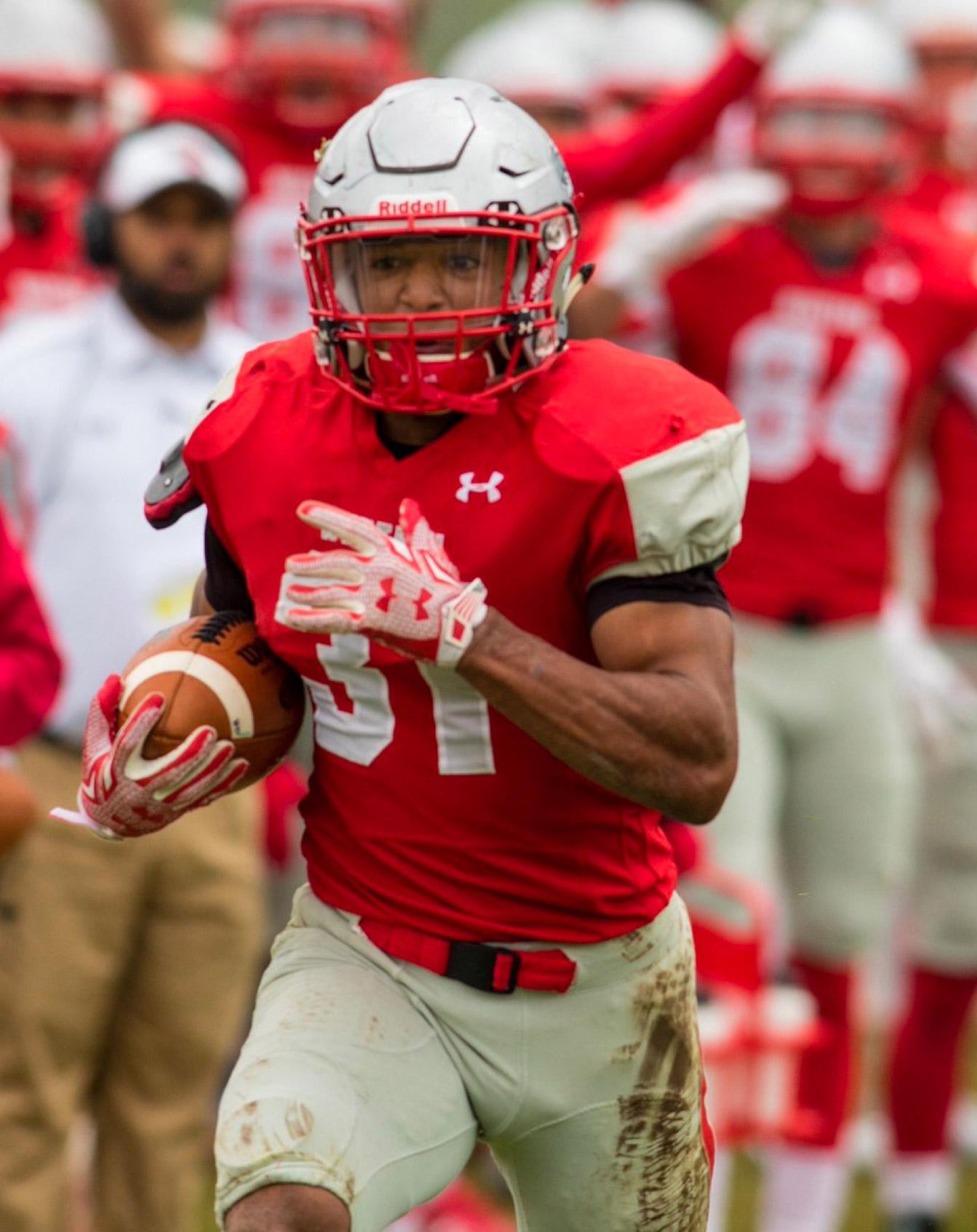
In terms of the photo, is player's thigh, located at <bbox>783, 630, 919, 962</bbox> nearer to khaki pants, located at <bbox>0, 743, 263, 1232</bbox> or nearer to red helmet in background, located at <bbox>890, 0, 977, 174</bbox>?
khaki pants, located at <bbox>0, 743, 263, 1232</bbox>

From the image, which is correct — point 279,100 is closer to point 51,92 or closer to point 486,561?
point 51,92

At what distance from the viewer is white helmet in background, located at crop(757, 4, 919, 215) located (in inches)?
227

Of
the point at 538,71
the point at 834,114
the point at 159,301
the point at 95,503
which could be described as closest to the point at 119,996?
the point at 95,503

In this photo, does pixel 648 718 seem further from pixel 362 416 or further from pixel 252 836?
pixel 252 836

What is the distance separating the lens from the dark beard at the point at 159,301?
4828 millimetres

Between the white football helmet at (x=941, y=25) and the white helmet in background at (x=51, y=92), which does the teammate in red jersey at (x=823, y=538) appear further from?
the white football helmet at (x=941, y=25)

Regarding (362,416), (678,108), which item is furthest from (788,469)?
(362,416)

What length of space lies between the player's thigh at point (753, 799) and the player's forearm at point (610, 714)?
2.15 meters

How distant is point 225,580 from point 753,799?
7.33 feet

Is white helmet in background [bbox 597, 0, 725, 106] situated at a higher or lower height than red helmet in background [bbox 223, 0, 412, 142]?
lower

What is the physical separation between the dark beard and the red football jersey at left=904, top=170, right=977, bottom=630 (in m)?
1.85

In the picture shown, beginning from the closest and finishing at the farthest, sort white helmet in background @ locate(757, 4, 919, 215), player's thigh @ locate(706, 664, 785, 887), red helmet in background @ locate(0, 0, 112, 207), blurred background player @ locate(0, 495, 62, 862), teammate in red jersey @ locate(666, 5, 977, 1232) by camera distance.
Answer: blurred background player @ locate(0, 495, 62, 862) < player's thigh @ locate(706, 664, 785, 887) < teammate in red jersey @ locate(666, 5, 977, 1232) < white helmet in background @ locate(757, 4, 919, 215) < red helmet in background @ locate(0, 0, 112, 207)

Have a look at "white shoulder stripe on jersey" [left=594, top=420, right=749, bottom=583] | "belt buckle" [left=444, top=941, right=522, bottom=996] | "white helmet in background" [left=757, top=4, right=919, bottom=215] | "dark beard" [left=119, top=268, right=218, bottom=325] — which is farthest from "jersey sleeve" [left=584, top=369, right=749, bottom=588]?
"white helmet in background" [left=757, top=4, right=919, bottom=215]

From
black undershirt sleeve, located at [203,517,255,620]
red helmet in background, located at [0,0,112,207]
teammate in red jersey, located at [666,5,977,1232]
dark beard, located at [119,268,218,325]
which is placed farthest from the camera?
red helmet in background, located at [0,0,112,207]
